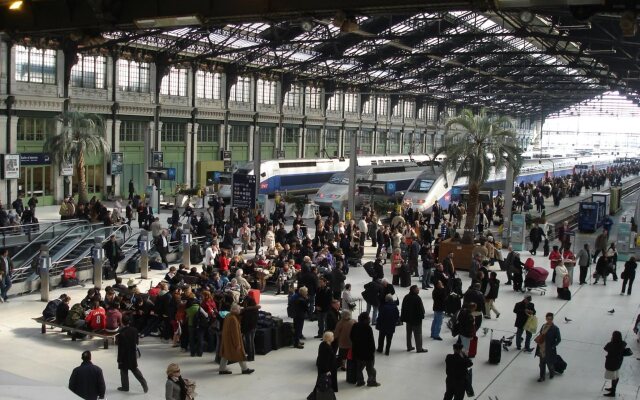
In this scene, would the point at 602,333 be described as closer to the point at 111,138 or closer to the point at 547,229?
the point at 547,229

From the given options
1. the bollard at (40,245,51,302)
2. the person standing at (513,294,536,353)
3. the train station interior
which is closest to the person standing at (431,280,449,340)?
the train station interior

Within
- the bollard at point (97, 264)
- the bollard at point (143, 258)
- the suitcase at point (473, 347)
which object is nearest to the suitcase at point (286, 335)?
the suitcase at point (473, 347)

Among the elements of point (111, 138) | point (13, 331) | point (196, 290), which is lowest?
point (13, 331)

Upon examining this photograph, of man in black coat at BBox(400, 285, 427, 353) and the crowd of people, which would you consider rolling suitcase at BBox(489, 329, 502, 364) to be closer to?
the crowd of people

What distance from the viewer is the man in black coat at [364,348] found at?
1168 centimetres

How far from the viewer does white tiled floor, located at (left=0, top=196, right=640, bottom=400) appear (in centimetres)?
1163

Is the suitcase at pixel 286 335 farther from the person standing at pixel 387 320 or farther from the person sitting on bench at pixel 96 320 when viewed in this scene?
the person sitting on bench at pixel 96 320

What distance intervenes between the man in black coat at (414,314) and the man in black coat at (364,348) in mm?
1876

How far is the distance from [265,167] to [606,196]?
20.8 m

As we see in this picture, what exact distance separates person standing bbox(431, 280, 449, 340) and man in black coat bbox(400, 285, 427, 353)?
1.01 meters

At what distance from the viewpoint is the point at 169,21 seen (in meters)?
10.4

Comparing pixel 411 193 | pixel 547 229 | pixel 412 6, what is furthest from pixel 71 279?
pixel 411 193

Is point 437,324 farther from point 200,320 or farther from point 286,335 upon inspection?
point 200,320

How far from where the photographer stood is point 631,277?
766 inches
